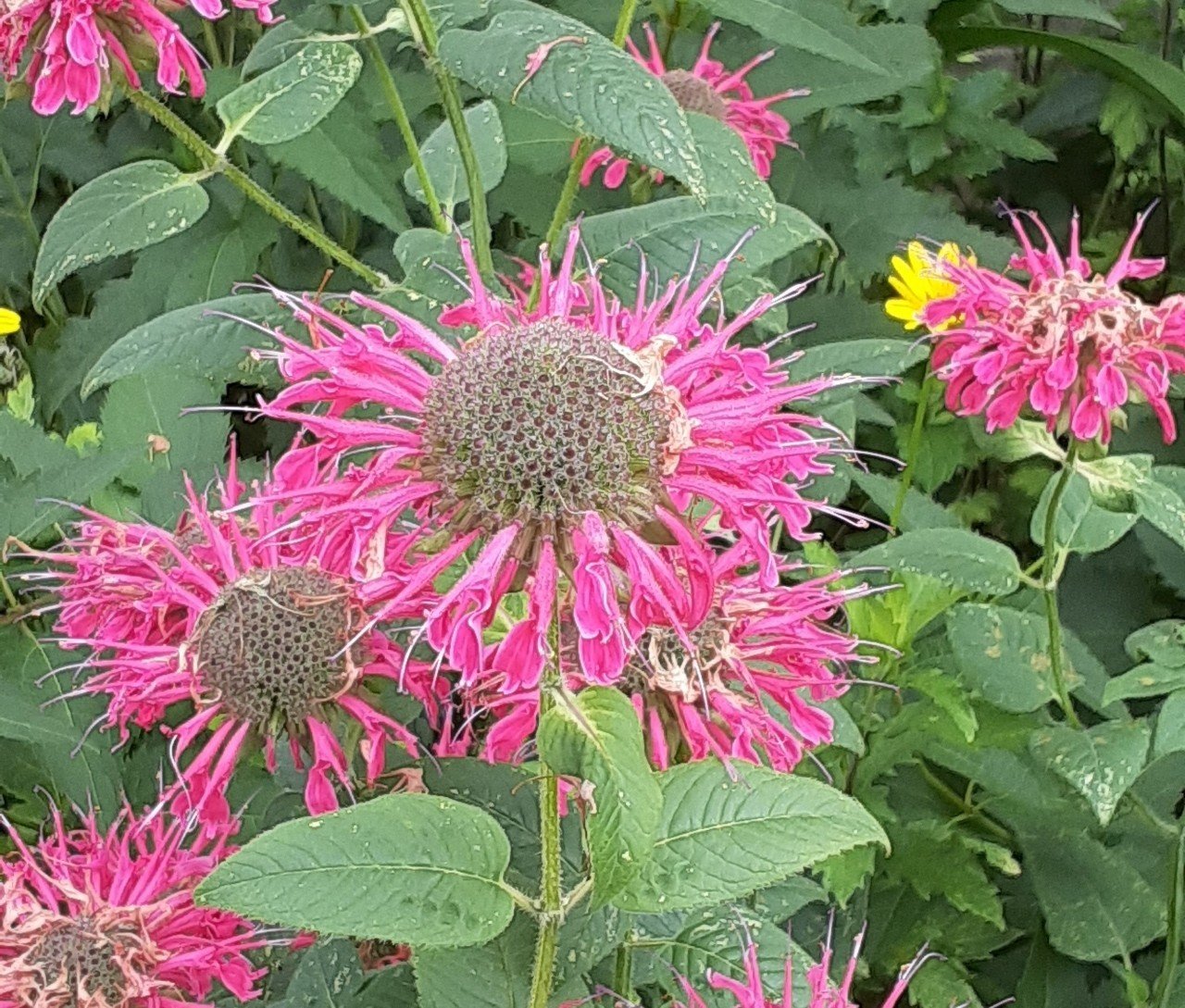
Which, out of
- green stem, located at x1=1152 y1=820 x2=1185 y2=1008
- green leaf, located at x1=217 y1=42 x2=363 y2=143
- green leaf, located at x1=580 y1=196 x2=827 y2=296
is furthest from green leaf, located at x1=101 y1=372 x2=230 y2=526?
green stem, located at x1=1152 y1=820 x2=1185 y2=1008

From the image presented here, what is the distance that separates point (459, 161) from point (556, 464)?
48 cm

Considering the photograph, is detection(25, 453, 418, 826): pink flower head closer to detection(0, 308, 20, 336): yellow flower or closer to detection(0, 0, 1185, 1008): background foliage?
detection(0, 0, 1185, 1008): background foliage

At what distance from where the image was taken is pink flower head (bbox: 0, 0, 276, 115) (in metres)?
0.70

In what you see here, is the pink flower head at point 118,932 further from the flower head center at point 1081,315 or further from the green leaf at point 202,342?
the flower head center at point 1081,315

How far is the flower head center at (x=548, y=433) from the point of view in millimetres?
468

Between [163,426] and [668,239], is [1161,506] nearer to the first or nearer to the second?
[668,239]

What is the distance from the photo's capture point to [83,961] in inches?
25.7

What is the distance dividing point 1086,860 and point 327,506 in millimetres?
674

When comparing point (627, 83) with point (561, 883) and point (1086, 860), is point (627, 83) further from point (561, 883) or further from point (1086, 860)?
point (1086, 860)

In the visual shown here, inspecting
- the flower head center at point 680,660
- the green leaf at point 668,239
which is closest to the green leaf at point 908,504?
the green leaf at point 668,239

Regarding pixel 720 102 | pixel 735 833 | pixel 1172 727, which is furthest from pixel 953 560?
pixel 720 102

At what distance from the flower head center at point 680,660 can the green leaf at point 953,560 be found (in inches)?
10.9

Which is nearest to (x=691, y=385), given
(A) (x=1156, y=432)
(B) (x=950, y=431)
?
(B) (x=950, y=431)

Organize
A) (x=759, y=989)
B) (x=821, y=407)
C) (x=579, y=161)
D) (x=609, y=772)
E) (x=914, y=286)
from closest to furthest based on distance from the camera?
1. (x=609, y=772)
2. (x=759, y=989)
3. (x=579, y=161)
4. (x=821, y=407)
5. (x=914, y=286)
